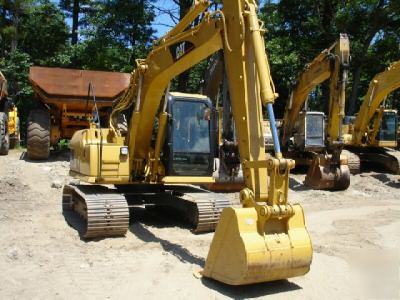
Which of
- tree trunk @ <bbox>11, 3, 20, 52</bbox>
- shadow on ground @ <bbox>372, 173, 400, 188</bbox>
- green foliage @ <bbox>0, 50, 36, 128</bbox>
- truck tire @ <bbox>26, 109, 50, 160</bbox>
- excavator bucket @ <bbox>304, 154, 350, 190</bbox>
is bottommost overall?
shadow on ground @ <bbox>372, 173, 400, 188</bbox>

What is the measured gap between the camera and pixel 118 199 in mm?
7648

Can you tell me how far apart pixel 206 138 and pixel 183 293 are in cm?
345

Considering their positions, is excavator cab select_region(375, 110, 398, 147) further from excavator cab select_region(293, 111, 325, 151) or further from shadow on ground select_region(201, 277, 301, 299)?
shadow on ground select_region(201, 277, 301, 299)

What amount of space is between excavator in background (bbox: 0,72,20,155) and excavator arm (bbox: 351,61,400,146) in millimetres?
11168

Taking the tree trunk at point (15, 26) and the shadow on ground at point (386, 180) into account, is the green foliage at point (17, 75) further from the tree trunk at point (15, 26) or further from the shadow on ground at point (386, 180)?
the shadow on ground at point (386, 180)

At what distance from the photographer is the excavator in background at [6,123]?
1504cm

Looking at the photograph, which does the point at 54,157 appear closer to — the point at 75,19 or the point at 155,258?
the point at 155,258

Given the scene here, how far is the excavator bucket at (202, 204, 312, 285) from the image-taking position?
16.5 ft

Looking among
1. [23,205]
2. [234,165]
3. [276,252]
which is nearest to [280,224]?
[276,252]

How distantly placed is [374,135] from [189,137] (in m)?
10.7

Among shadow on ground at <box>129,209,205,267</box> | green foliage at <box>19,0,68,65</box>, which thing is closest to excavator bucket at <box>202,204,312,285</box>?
shadow on ground at <box>129,209,205,267</box>

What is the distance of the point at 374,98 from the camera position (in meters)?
15.9

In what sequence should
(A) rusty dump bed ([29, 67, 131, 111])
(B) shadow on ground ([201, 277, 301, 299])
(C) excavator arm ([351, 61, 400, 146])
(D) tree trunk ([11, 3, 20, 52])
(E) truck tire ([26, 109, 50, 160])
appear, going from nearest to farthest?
(B) shadow on ground ([201, 277, 301, 299]) → (E) truck tire ([26, 109, 50, 160]) → (A) rusty dump bed ([29, 67, 131, 111]) → (C) excavator arm ([351, 61, 400, 146]) → (D) tree trunk ([11, 3, 20, 52])

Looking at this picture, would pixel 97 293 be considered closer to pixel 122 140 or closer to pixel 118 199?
pixel 118 199
